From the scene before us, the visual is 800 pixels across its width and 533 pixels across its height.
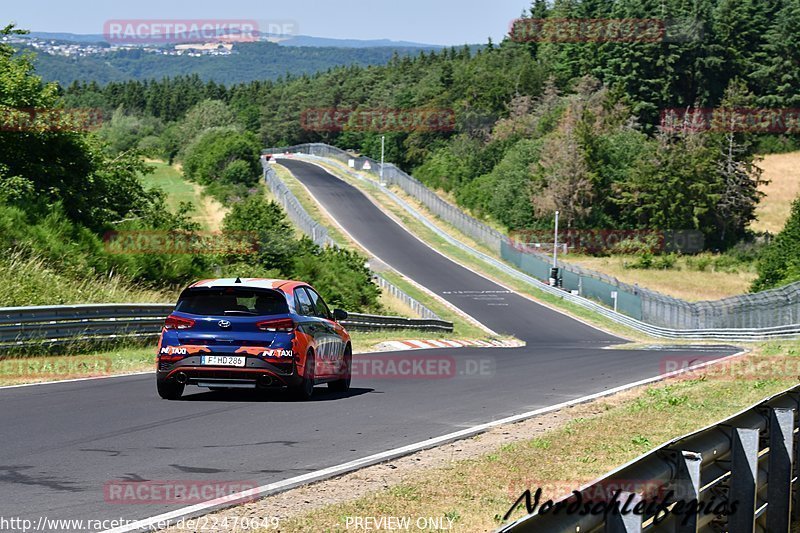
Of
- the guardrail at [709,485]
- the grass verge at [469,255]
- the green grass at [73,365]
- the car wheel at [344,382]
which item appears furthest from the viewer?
the grass verge at [469,255]

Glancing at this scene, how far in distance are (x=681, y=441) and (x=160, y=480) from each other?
4.46m

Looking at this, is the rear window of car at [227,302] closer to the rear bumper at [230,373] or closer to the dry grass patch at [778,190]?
the rear bumper at [230,373]

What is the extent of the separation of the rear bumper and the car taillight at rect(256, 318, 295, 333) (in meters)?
0.40

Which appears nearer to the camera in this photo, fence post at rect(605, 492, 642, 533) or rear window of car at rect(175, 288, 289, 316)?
fence post at rect(605, 492, 642, 533)

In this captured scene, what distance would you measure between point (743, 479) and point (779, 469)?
113 cm

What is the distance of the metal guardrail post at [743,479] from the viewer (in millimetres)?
6504

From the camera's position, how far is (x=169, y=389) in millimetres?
14102

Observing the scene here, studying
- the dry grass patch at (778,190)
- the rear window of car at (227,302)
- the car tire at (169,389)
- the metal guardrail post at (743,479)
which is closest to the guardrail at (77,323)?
the car tire at (169,389)

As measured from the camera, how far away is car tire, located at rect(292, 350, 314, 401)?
14.2m

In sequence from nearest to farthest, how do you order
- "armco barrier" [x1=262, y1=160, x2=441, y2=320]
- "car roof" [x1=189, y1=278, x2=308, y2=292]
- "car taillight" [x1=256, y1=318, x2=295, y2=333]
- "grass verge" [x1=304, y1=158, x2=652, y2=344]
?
"car taillight" [x1=256, y1=318, x2=295, y2=333], "car roof" [x1=189, y1=278, x2=308, y2=292], "armco barrier" [x1=262, y1=160, x2=441, y2=320], "grass verge" [x1=304, y1=158, x2=652, y2=344]

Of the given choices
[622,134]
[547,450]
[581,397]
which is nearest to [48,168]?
[581,397]

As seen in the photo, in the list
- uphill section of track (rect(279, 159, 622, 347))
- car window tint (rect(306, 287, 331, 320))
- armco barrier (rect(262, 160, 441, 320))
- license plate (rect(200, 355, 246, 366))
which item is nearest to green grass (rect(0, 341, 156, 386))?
license plate (rect(200, 355, 246, 366))

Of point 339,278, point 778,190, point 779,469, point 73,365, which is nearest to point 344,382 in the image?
point 73,365

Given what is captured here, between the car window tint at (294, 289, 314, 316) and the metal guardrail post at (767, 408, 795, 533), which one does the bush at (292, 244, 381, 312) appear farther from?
the metal guardrail post at (767, 408, 795, 533)
